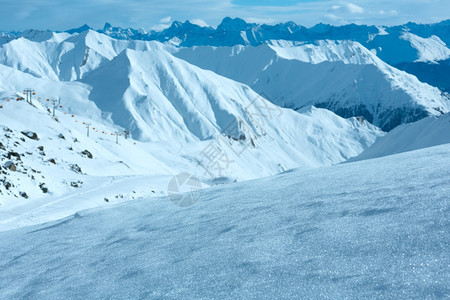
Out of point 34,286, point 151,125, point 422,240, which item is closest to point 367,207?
point 422,240

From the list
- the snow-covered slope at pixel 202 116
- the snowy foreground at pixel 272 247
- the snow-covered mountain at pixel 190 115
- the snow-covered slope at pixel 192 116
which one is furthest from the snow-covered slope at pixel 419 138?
the snow-covered slope at pixel 202 116

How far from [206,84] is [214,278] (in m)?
181

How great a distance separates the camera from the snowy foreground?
536 centimetres

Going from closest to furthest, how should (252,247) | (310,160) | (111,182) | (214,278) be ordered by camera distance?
(214,278)
(252,247)
(111,182)
(310,160)

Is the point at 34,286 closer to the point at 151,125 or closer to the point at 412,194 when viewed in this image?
the point at 412,194

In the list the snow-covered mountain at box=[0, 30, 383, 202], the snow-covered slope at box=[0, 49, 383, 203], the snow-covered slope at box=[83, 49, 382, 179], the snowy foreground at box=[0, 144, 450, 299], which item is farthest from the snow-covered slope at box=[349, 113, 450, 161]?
the snow-covered slope at box=[83, 49, 382, 179]

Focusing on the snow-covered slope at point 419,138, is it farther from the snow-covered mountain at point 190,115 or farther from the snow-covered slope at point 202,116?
the snow-covered slope at point 202,116

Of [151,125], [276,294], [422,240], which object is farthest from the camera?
[151,125]

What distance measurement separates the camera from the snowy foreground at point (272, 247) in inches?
211

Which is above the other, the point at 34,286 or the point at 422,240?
the point at 422,240

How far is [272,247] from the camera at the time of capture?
6.99 m

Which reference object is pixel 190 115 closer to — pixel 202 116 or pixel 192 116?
pixel 192 116

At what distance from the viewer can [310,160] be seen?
168625 millimetres

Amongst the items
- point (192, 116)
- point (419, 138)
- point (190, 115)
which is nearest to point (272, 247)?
point (419, 138)
